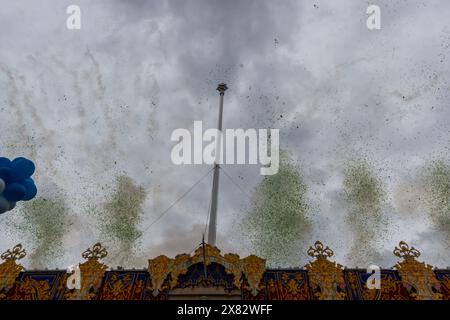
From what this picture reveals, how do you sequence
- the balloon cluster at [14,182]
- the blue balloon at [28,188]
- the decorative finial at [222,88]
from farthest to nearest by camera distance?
the decorative finial at [222,88]
the blue balloon at [28,188]
the balloon cluster at [14,182]

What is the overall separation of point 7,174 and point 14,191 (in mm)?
664

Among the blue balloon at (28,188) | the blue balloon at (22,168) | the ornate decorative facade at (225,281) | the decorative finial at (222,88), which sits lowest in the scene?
the ornate decorative facade at (225,281)

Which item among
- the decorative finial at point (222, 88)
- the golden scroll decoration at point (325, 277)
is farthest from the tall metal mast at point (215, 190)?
the golden scroll decoration at point (325, 277)

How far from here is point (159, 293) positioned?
15586 mm

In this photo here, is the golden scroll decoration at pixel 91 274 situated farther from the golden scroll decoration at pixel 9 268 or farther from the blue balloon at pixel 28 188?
the blue balloon at pixel 28 188

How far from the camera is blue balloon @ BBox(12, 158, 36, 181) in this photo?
36.8 feet

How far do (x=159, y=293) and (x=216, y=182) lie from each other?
8.49 m

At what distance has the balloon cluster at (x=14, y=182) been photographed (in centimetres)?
1074

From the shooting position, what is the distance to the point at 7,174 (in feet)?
35.8

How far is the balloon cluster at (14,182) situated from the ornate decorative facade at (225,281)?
7.01 m

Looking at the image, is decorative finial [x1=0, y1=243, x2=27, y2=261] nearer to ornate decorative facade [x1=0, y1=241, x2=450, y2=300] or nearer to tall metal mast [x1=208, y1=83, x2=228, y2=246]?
ornate decorative facade [x1=0, y1=241, x2=450, y2=300]

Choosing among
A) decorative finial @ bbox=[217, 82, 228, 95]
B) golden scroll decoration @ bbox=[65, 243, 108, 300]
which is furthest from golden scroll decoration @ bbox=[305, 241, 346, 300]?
decorative finial @ bbox=[217, 82, 228, 95]
